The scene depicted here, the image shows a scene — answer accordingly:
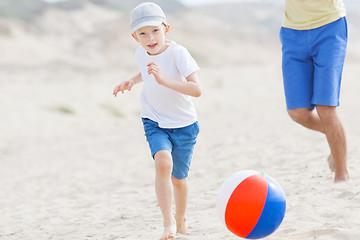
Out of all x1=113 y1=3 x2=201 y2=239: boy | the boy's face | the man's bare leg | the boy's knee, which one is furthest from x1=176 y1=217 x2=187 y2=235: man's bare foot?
the man's bare leg

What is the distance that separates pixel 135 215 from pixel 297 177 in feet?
5.23

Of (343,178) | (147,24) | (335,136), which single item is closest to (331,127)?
(335,136)

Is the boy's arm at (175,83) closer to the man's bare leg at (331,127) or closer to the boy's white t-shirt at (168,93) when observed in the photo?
the boy's white t-shirt at (168,93)

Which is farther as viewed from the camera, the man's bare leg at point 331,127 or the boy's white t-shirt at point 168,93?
the man's bare leg at point 331,127

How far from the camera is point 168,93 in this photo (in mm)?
3537

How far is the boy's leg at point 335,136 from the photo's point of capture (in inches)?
164

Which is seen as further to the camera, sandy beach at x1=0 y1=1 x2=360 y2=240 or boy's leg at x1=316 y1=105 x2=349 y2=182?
boy's leg at x1=316 y1=105 x2=349 y2=182

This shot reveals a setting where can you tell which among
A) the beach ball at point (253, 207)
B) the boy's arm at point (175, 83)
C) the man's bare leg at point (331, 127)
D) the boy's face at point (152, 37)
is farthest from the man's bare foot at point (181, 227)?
the man's bare leg at point (331, 127)

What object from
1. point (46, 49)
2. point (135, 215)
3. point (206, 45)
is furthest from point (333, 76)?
point (206, 45)

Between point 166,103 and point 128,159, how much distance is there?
4879mm

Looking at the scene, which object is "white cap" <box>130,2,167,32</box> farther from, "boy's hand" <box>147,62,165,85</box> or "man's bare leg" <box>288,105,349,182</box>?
"man's bare leg" <box>288,105,349,182</box>

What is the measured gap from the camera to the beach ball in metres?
3.05

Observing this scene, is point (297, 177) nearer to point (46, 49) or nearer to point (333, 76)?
point (333, 76)

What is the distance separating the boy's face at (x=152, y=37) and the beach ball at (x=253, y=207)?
100cm
